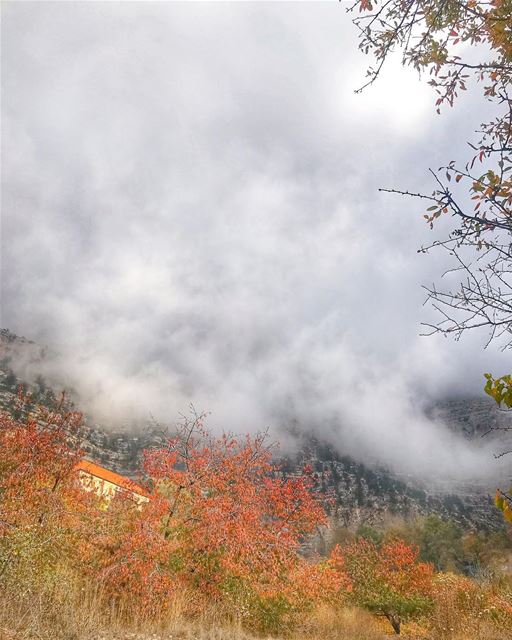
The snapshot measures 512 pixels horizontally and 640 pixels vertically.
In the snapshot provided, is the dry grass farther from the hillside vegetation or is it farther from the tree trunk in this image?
the tree trunk

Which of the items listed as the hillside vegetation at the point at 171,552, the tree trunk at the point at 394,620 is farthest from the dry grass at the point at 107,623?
the tree trunk at the point at 394,620

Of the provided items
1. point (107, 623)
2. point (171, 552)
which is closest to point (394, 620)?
point (171, 552)

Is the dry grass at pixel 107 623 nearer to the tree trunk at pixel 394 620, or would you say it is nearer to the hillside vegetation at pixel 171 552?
the hillside vegetation at pixel 171 552

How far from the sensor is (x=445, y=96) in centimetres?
409

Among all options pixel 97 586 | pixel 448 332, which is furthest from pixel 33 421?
pixel 448 332

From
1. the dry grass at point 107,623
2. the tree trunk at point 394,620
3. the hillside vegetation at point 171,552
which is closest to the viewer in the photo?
the dry grass at point 107,623

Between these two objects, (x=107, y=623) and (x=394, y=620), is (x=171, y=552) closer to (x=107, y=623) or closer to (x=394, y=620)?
(x=107, y=623)

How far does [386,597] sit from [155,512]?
15543 mm

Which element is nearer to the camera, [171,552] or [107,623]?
[107,623]

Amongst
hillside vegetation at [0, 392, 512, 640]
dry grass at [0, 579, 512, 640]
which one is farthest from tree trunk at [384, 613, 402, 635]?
dry grass at [0, 579, 512, 640]

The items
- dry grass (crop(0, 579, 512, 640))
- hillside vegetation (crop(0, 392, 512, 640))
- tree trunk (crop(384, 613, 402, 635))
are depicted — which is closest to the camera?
dry grass (crop(0, 579, 512, 640))

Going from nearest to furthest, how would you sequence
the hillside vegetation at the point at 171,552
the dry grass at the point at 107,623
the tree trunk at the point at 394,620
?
the dry grass at the point at 107,623
the hillside vegetation at the point at 171,552
the tree trunk at the point at 394,620

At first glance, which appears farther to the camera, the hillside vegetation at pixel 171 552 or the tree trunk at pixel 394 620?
the tree trunk at pixel 394 620

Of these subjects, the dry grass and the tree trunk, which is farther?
the tree trunk
